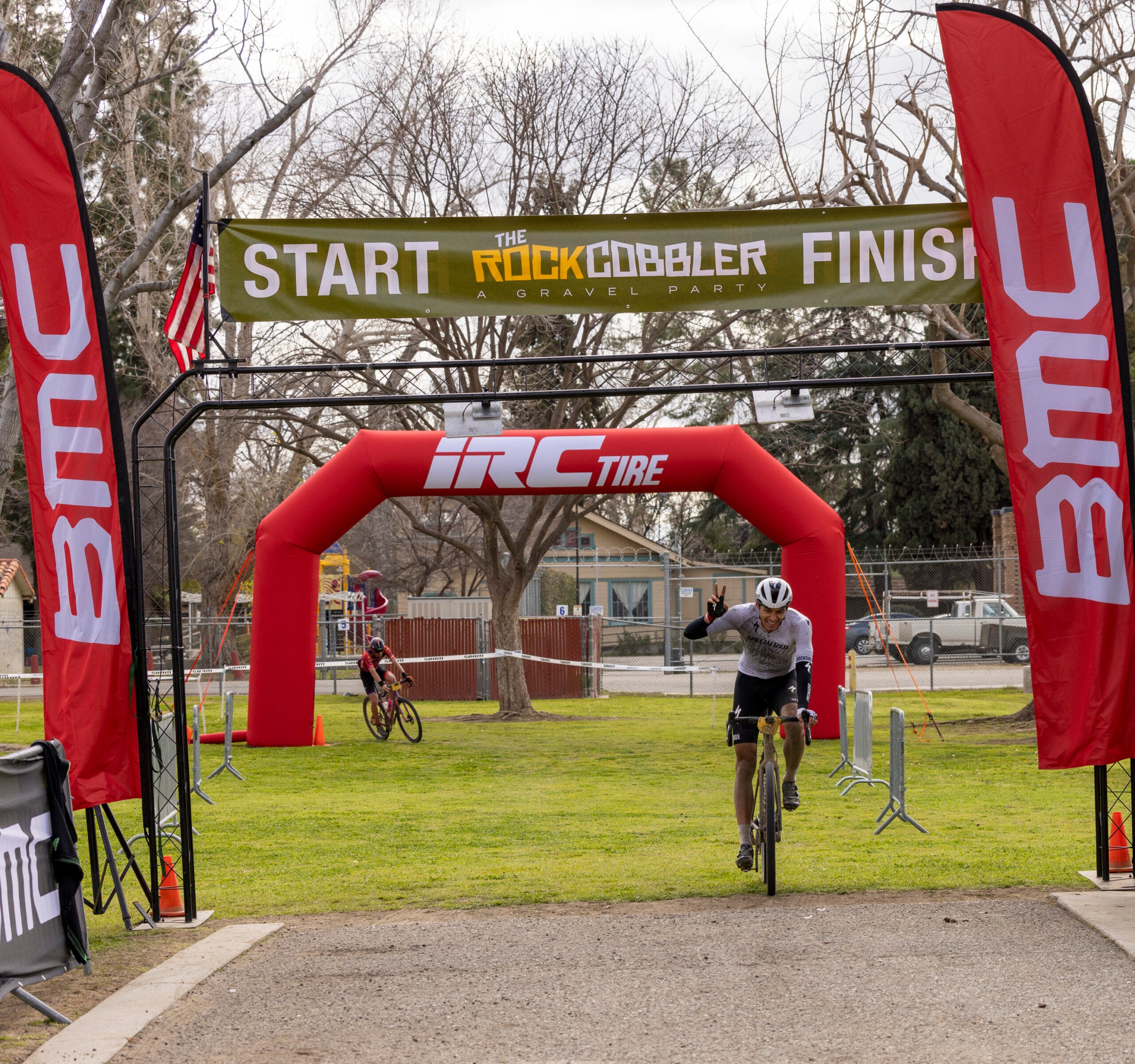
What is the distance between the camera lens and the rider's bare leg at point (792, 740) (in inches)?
318

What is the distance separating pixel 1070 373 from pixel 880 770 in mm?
9101

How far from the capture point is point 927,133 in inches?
679

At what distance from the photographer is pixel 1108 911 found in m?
7.00

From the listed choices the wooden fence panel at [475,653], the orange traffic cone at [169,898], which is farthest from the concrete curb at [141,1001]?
the wooden fence panel at [475,653]

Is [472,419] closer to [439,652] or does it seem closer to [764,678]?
[764,678]

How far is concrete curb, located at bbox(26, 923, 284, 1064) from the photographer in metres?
5.18

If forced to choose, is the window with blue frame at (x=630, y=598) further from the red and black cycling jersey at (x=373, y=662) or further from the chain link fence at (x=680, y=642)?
the red and black cycling jersey at (x=373, y=662)

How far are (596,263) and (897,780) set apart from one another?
17.0ft

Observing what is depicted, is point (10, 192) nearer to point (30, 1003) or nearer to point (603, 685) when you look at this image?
point (30, 1003)

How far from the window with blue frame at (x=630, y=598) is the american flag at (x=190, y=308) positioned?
43.8m

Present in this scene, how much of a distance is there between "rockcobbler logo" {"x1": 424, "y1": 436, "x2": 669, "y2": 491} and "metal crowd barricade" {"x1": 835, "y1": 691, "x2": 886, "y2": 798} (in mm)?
5228

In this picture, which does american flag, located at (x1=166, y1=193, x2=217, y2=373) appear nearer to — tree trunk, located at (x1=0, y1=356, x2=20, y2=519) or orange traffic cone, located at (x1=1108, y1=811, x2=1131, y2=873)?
orange traffic cone, located at (x1=1108, y1=811, x2=1131, y2=873)

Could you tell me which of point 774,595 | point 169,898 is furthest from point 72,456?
point 774,595

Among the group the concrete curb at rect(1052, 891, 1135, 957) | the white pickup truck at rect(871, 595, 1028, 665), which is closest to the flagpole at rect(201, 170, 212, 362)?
the concrete curb at rect(1052, 891, 1135, 957)
